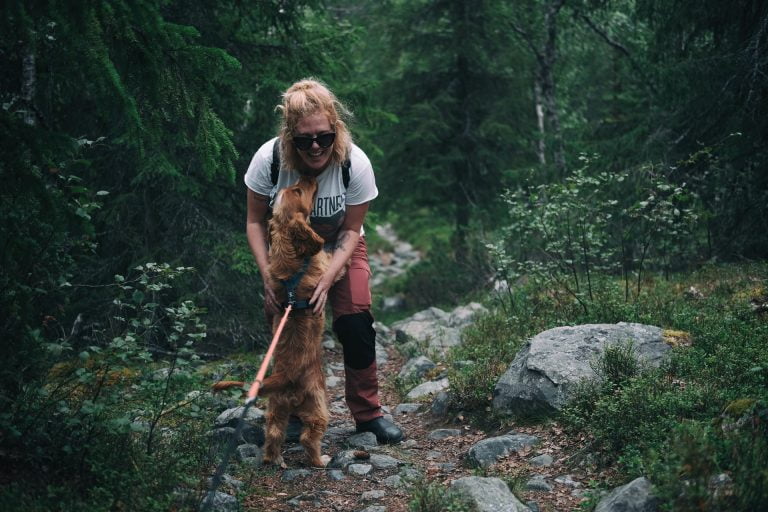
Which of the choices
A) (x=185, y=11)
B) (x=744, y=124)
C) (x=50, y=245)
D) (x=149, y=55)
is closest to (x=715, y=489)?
(x=149, y=55)

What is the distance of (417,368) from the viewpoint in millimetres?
7105

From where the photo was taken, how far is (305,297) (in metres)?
4.37

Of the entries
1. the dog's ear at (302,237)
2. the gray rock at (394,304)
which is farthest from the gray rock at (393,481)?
the gray rock at (394,304)

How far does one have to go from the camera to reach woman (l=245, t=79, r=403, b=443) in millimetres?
4332

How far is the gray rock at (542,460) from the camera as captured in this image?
14.2ft

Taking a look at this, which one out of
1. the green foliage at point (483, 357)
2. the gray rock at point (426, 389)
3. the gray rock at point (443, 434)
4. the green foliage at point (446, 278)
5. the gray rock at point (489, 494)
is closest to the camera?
the gray rock at point (489, 494)

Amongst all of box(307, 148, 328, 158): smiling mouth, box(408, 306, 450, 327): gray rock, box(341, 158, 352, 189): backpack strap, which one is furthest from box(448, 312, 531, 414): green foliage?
box(408, 306, 450, 327): gray rock

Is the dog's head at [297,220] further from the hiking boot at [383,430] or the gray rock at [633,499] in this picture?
the gray rock at [633,499]

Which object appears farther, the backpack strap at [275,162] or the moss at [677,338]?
the moss at [677,338]

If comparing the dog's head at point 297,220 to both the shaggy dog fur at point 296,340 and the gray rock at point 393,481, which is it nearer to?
the shaggy dog fur at point 296,340

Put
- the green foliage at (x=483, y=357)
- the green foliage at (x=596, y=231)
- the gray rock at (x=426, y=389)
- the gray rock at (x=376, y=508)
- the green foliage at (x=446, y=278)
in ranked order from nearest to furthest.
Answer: the gray rock at (x=376, y=508) < the green foliage at (x=483, y=357) < the gray rock at (x=426, y=389) < the green foliage at (x=596, y=231) < the green foliage at (x=446, y=278)

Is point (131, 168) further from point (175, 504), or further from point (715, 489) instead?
point (715, 489)

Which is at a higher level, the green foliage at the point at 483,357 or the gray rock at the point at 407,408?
the green foliage at the point at 483,357

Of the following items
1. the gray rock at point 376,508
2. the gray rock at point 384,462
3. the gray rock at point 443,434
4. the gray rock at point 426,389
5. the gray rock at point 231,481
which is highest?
the gray rock at point 231,481
